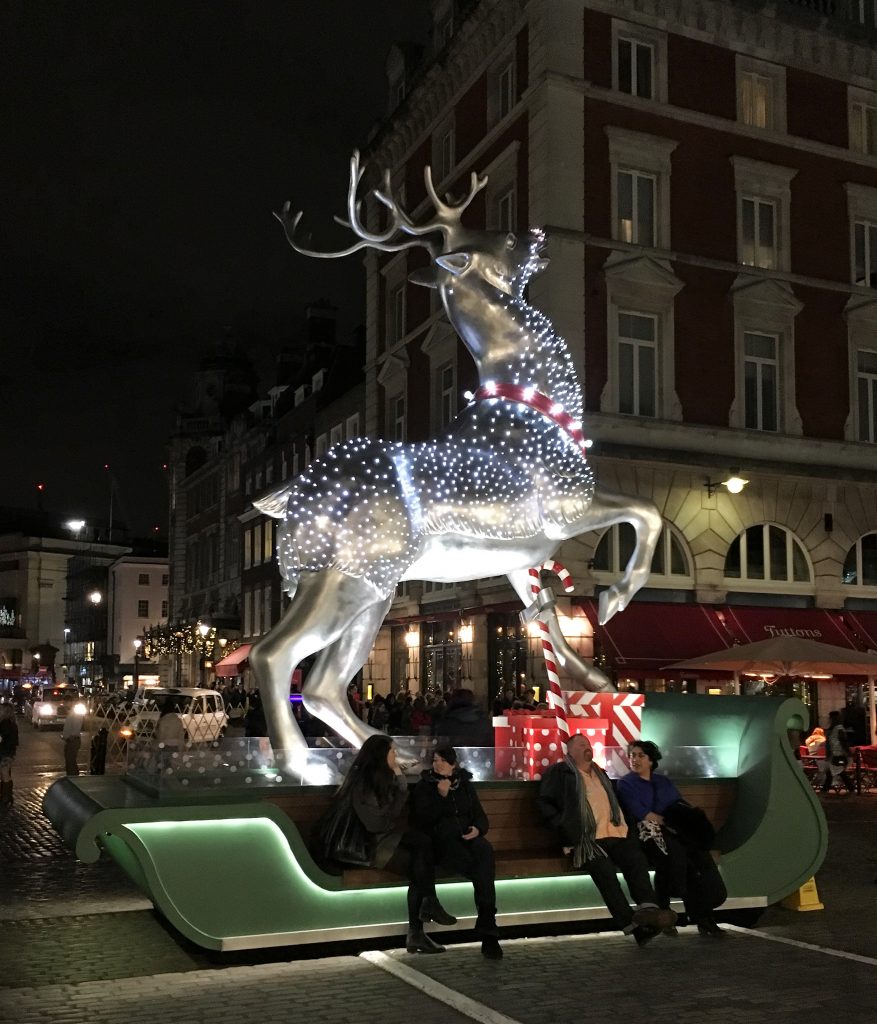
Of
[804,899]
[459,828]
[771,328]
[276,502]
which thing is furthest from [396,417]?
[459,828]

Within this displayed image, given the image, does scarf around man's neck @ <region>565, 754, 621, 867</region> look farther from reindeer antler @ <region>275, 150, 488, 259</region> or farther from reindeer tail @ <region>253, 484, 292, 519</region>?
reindeer antler @ <region>275, 150, 488, 259</region>

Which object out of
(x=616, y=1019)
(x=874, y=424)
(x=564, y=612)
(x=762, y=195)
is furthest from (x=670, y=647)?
(x=616, y=1019)

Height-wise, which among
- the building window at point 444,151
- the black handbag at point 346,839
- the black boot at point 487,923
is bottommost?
the black boot at point 487,923

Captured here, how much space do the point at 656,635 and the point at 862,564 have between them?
6.32 meters

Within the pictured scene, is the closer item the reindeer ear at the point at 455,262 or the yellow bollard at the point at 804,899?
the reindeer ear at the point at 455,262

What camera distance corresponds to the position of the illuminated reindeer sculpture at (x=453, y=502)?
8195mm

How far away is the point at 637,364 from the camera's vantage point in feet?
82.2

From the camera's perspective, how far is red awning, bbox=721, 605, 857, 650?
2486 centimetres

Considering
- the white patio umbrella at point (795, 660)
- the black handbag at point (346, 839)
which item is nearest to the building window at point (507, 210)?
the white patio umbrella at point (795, 660)

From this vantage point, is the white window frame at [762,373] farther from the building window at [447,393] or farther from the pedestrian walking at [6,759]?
the pedestrian walking at [6,759]

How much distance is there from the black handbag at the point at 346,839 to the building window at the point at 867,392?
22316 millimetres

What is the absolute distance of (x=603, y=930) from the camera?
868cm

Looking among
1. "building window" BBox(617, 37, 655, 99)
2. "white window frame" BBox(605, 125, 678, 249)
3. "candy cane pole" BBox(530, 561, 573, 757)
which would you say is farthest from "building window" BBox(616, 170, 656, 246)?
"candy cane pole" BBox(530, 561, 573, 757)

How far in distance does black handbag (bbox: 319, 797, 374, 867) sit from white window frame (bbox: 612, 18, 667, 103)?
20883 millimetres
